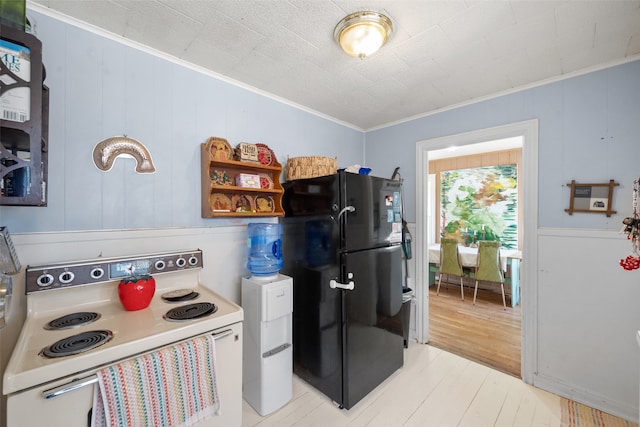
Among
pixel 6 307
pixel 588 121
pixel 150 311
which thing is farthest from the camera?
pixel 588 121

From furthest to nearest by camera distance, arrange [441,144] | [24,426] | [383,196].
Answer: [441,144], [383,196], [24,426]

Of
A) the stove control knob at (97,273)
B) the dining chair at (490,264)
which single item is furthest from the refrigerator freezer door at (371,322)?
the dining chair at (490,264)

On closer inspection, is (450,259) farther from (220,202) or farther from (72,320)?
(72,320)

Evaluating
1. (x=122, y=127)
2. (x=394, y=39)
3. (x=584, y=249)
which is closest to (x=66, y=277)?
(x=122, y=127)

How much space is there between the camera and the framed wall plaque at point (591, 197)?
1.79 meters

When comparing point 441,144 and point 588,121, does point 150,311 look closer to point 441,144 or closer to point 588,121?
point 441,144

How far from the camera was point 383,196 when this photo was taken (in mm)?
2094

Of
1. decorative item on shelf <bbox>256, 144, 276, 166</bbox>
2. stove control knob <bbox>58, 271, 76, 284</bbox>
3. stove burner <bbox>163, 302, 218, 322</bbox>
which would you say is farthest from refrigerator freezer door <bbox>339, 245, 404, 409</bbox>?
stove control knob <bbox>58, 271, 76, 284</bbox>

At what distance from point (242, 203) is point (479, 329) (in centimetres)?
307

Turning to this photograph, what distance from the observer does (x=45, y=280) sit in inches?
48.7

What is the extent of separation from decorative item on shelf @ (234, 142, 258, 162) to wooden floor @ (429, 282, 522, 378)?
2601mm

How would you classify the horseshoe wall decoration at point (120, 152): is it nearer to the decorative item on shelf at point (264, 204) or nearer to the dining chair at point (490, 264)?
the decorative item on shelf at point (264, 204)

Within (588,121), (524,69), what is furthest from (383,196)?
(588,121)

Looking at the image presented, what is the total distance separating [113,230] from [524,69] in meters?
2.93
